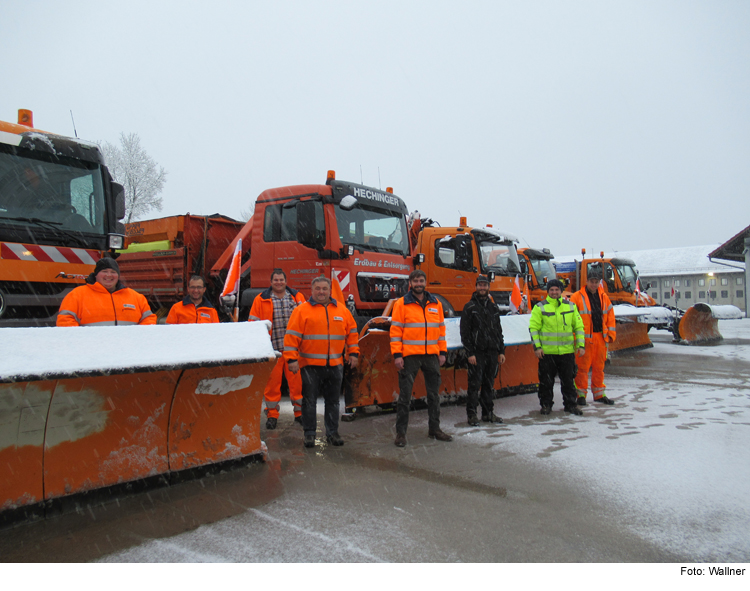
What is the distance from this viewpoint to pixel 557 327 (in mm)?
6211

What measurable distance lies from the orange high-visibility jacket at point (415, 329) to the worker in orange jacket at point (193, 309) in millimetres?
1986

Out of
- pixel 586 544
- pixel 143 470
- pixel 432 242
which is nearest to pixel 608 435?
pixel 586 544

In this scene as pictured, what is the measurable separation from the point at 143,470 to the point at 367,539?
68.4 inches

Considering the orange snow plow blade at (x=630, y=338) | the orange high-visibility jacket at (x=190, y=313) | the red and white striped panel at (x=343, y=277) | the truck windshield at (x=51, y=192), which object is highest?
the truck windshield at (x=51, y=192)

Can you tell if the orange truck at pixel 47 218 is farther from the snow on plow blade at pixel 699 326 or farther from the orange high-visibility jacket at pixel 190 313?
the snow on plow blade at pixel 699 326

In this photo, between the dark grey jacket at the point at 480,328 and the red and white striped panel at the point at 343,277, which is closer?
the dark grey jacket at the point at 480,328

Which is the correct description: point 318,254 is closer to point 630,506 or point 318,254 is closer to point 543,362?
point 543,362

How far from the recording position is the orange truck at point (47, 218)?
5164 mm

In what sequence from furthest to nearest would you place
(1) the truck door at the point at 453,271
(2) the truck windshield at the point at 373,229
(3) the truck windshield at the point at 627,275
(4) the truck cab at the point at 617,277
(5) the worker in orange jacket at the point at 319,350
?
(3) the truck windshield at the point at 627,275 < (4) the truck cab at the point at 617,277 < (1) the truck door at the point at 453,271 < (2) the truck windshield at the point at 373,229 < (5) the worker in orange jacket at the point at 319,350

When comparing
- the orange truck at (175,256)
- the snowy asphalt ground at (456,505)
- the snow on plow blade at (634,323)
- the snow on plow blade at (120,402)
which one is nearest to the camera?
the snowy asphalt ground at (456,505)

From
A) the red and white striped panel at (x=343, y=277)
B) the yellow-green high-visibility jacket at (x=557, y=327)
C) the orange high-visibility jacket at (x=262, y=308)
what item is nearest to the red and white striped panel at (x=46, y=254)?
the orange high-visibility jacket at (x=262, y=308)

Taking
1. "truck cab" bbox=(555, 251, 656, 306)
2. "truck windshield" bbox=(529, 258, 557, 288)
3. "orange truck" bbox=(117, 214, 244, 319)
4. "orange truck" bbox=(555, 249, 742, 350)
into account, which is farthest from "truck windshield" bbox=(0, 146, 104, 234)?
"truck cab" bbox=(555, 251, 656, 306)

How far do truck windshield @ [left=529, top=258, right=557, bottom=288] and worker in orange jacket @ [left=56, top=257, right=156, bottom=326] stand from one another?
12276mm

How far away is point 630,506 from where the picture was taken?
10.9 feet
